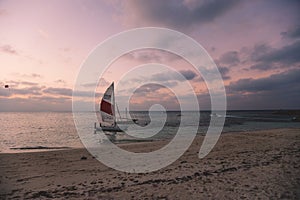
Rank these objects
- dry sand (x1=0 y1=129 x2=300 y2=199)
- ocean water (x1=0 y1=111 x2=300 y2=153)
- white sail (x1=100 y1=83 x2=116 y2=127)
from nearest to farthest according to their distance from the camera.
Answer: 1. dry sand (x1=0 y1=129 x2=300 y2=199)
2. ocean water (x1=0 y1=111 x2=300 y2=153)
3. white sail (x1=100 y1=83 x2=116 y2=127)

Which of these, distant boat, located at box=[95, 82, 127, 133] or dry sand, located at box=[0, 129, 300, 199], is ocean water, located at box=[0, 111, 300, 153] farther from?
dry sand, located at box=[0, 129, 300, 199]

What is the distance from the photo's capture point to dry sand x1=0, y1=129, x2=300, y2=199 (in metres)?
6.77

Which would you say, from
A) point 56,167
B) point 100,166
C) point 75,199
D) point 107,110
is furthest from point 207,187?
point 107,110

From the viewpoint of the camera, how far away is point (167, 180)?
26.7 feet

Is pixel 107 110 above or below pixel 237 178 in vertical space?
above

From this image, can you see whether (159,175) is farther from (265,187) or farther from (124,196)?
(265,187)

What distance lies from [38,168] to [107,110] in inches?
869

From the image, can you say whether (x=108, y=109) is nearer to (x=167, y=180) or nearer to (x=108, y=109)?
(x=108, y=109)

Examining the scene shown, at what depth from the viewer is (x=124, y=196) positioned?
21.9 feet

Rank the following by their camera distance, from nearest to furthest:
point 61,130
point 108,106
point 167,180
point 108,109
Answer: point 167,180 → point 108,106 → point 108,109 → point 61,130

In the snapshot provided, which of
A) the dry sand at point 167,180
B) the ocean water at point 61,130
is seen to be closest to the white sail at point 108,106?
the ocean water at point 61,130

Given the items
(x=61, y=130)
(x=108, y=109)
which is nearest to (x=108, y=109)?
(x=108, y=109)

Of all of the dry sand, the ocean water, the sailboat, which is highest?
the sailboat

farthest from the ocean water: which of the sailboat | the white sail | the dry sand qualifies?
the dry sand
